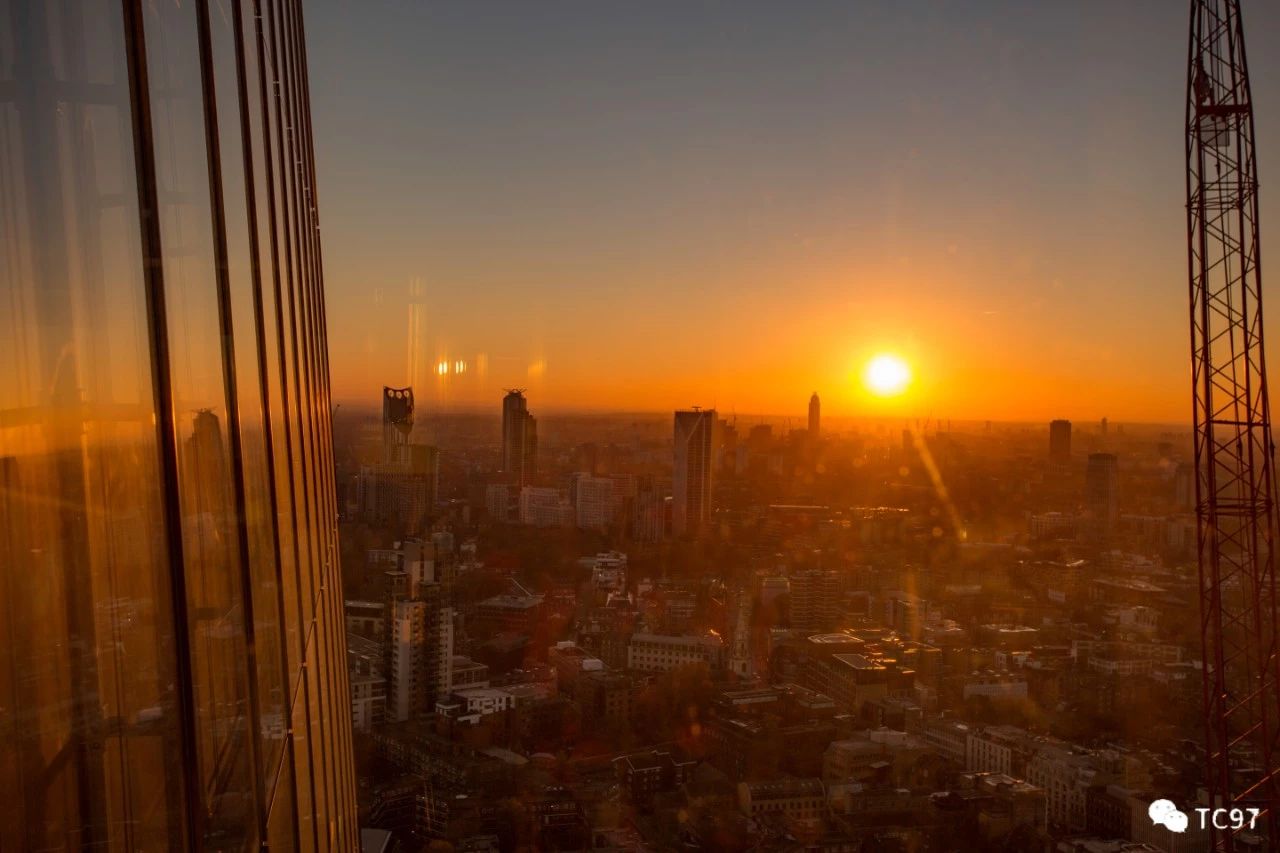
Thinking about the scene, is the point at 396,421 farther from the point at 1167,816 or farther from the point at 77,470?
the point at 77,470

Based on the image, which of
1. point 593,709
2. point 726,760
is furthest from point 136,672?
point 593,709

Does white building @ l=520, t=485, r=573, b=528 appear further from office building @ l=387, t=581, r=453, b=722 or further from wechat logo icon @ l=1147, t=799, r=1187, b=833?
wechat logo icon @ l=1147, t=799, r=1187, b=833

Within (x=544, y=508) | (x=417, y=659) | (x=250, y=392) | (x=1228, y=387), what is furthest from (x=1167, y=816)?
(x=544, y=508)

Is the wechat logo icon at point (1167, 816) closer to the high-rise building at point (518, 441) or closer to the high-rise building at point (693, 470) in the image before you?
the high-rise building at point (518, 441)

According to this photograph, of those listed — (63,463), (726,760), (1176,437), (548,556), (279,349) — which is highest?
(279,349)

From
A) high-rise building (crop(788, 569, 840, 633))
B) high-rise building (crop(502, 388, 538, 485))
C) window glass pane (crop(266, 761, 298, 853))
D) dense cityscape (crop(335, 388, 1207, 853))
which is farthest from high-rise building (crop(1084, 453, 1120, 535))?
window glass pane (crop(266, 761, 298, 853))

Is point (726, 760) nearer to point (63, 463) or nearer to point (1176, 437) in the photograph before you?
point (1176, 437)

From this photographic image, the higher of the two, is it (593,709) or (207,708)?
(207,708)

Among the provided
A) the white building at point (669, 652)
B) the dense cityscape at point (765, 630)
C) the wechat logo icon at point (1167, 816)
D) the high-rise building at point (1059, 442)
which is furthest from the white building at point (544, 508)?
the wechat logo icon at point (1167, 816)
